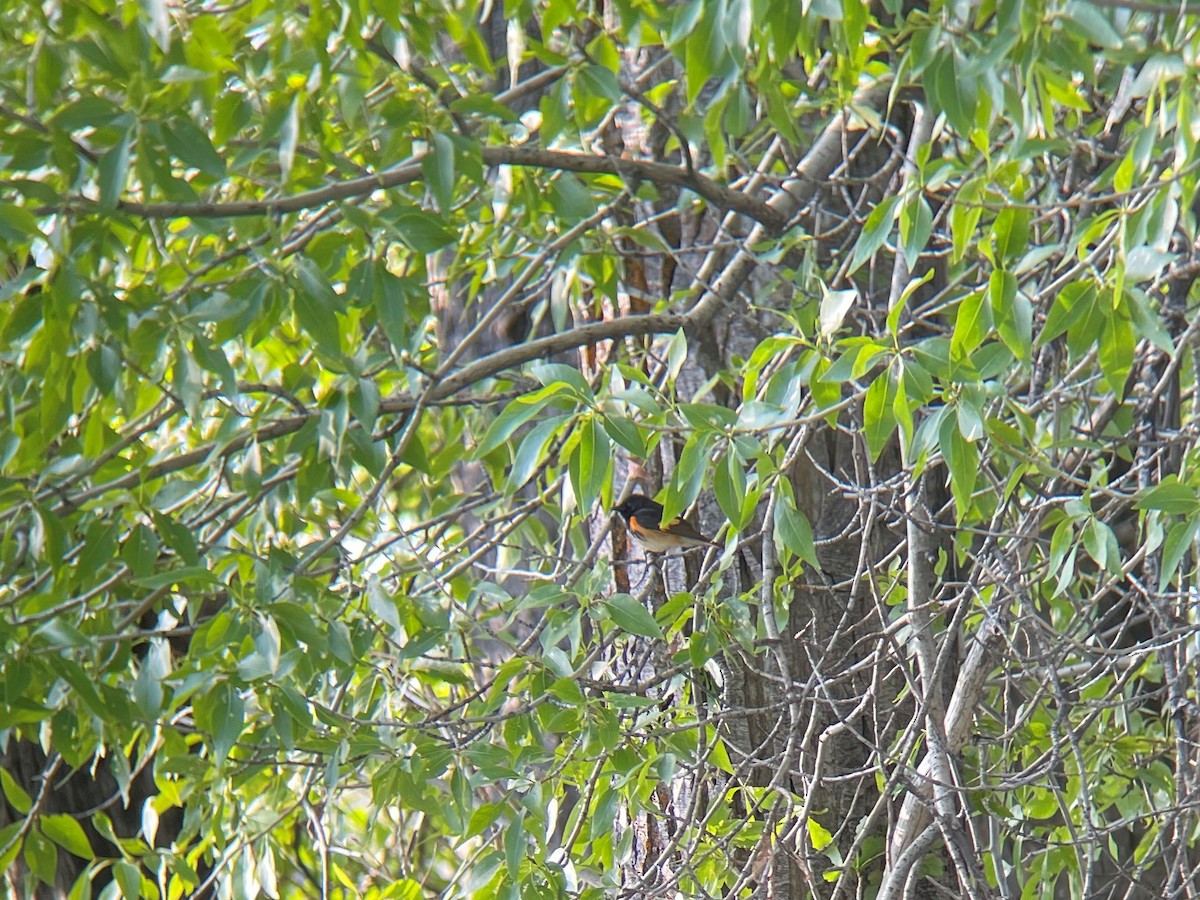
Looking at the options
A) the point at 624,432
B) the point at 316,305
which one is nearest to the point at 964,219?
the point at 624,432

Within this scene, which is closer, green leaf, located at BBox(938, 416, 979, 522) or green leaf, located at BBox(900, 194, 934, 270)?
green leaf, located at BBox(938, 416, 979, 522)

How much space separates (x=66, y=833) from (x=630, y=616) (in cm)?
127

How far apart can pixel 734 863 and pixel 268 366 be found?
1578mm

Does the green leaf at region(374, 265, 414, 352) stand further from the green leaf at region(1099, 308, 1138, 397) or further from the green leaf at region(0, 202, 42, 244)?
the green leaf at region(1099, 308, 1138, 397)

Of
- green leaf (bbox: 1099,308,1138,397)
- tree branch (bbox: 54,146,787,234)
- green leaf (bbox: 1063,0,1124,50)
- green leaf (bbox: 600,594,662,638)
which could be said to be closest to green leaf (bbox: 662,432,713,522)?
green leaf (bbox: 600,594,662,638)

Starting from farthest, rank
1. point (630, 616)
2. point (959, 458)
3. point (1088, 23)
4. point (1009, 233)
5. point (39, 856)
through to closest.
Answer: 1. point (39, 856)
2. point (630, 616)
3. point (1009, 233)
4. point (959, 458)
5. point (1088, 23)

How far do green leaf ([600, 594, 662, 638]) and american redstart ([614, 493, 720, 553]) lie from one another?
596 mm

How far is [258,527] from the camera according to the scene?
2.59 meters

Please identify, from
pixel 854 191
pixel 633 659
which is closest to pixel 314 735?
pixel 633 659

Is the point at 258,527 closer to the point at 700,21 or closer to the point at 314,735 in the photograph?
the point at 314,735

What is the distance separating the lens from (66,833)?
7.96ft

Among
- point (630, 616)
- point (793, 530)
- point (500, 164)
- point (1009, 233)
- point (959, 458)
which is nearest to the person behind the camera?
point (959, 458)

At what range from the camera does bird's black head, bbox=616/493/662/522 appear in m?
2.55

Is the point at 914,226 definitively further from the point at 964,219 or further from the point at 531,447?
the point at 531,447
